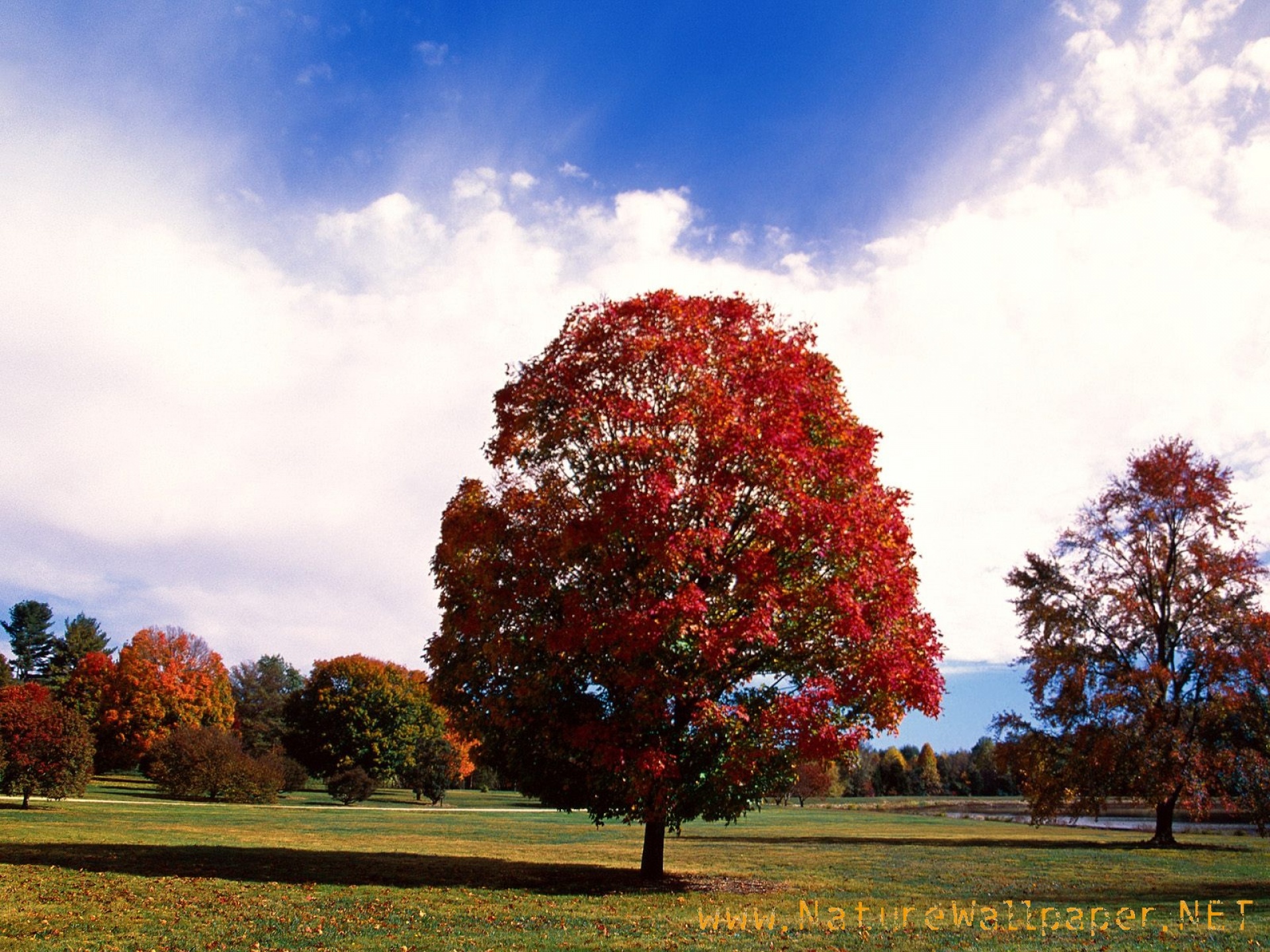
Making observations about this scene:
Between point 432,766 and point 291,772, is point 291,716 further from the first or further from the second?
point 432,766

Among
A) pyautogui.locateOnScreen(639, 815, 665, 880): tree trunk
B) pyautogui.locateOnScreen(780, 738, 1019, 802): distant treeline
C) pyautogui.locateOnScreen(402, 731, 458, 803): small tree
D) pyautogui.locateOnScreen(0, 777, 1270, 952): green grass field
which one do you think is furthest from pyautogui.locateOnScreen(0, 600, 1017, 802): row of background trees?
pyautogui.locateOnScreen(780, 738, 1019, 802): distant treeline

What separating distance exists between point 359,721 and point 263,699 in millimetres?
65230

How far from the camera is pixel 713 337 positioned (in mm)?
18781

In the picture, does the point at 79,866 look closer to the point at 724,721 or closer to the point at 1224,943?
the point at 724,721

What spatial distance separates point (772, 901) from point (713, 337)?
1154 centimetres

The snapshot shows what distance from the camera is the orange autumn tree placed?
69.9m

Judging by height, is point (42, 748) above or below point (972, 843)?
above

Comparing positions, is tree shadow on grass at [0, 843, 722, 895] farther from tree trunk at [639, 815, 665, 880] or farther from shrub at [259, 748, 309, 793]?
shrub at [259, 748, 309, 793]

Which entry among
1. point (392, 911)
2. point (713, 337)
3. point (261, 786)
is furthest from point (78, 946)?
point (261, 786)

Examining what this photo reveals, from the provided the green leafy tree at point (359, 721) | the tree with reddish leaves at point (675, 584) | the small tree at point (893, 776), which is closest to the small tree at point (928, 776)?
the small tree at point (893, 776)

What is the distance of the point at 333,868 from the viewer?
18797mm

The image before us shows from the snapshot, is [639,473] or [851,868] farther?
[851,868]

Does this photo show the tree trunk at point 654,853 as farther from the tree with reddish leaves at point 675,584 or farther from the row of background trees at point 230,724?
the row of background trees at point 230,724

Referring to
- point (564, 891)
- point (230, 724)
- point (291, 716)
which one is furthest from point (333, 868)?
point (230, 724)
